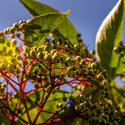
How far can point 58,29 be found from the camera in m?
2.09

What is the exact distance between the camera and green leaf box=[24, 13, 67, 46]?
155 cm

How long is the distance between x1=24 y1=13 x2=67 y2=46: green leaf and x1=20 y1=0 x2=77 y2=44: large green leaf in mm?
385

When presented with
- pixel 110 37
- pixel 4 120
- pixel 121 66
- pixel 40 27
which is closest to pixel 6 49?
pixel 40 27

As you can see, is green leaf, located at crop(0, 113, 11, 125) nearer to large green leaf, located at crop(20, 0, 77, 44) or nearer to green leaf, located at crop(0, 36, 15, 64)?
green leaf, located at crop(0, 36, 15, 64)

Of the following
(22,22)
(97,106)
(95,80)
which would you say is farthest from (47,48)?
(97,106)

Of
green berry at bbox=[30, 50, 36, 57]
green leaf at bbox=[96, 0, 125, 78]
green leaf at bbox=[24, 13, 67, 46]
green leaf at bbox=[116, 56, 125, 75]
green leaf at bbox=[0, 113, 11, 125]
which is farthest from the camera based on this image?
green leaf at bbox=[116, 56, 125, 75]

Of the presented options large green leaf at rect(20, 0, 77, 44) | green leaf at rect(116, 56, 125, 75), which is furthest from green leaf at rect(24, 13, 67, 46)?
green leaf at rect(116, 56, 125, 75)

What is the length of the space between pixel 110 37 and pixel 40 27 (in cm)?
79

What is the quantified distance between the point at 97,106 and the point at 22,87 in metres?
0.60

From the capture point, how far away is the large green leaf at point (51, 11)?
1.90m

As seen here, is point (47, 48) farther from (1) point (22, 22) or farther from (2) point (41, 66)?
(1) point (22, 22)

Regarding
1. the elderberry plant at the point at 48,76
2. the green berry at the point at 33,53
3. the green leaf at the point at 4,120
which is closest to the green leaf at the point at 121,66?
the elderberry plant at the point at 48,76

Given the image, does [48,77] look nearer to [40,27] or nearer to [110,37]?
[40,27]

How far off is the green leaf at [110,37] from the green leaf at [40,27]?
0.56 m
